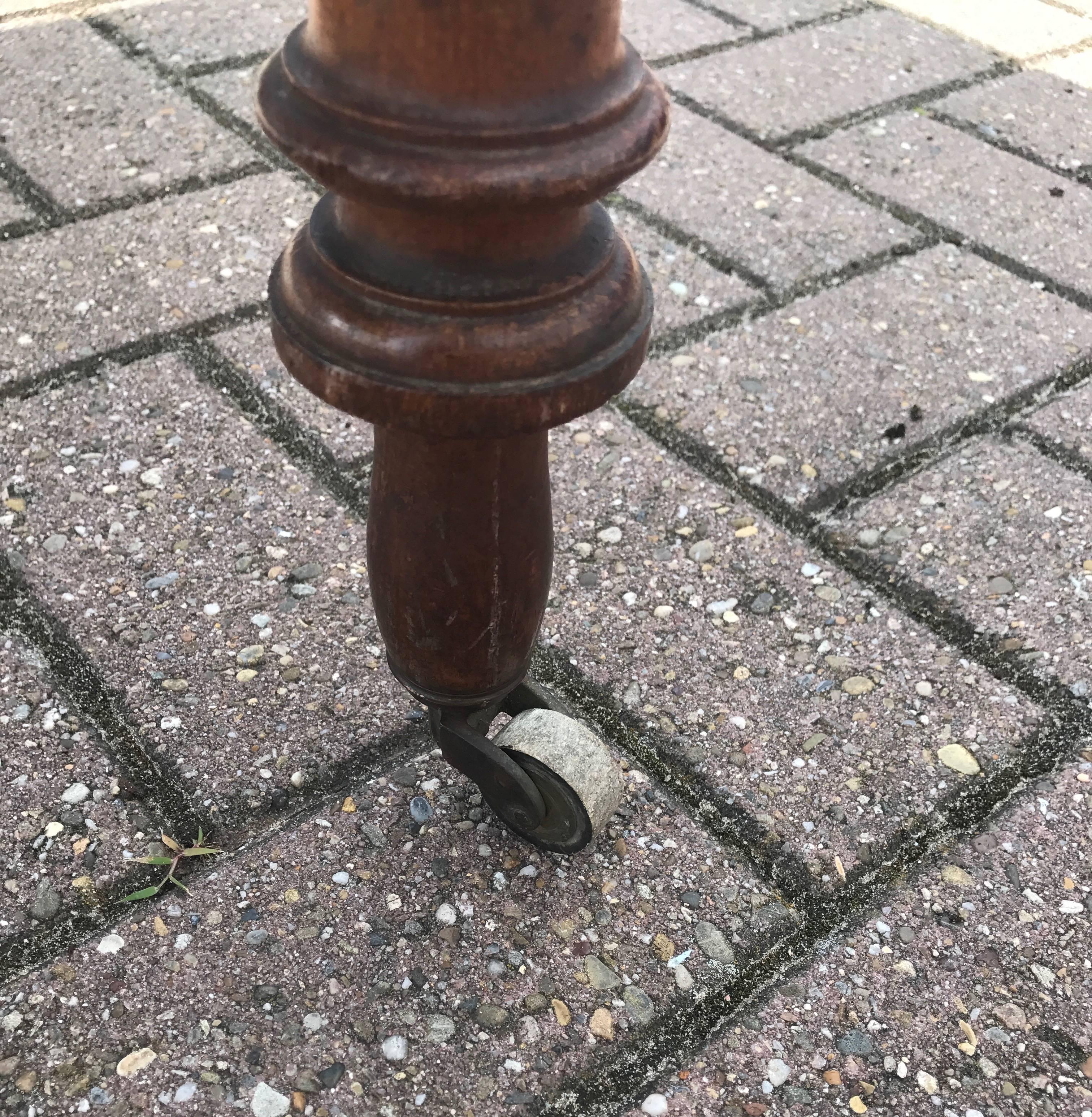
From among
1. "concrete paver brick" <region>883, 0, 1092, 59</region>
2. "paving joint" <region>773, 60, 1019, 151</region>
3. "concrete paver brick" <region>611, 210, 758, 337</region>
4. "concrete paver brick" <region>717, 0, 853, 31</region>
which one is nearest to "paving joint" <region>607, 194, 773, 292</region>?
"concrete paver brick" <region>611, 210, 758, 337</region>

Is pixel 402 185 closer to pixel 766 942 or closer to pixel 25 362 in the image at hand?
pixel 766 942

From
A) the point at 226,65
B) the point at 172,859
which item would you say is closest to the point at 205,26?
the point at 226,65

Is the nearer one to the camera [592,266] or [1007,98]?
[592,266]

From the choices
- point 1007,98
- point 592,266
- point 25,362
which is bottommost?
point 25,362

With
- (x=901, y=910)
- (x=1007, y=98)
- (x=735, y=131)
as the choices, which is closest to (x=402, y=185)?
(x=901, y=910)

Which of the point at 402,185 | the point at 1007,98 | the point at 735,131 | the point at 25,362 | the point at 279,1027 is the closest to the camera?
the point at 402,185

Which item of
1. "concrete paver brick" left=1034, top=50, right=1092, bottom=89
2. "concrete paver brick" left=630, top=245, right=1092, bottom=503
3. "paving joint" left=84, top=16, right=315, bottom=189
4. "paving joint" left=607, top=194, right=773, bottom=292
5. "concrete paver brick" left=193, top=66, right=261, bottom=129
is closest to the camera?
"concrete paver brick" left=630, top=245, right=1092, bottom=503

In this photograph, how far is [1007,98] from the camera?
299 centimetres

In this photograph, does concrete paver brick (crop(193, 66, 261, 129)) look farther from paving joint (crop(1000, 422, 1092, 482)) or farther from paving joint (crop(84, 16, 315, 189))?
paving joint (crop(1000, 422, 1092, 482))

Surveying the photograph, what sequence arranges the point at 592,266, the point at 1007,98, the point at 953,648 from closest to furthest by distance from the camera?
the point at 592,266 < the point at 953,648 < the point at 1007,98

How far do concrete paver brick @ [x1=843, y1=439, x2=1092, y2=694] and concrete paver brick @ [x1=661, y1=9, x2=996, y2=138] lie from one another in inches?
46.6

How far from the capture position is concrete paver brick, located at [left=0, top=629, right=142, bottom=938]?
1.33m

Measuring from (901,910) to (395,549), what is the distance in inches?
27.4

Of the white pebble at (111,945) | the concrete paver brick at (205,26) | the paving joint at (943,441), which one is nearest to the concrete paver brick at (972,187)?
the paving joint at (943,441)
